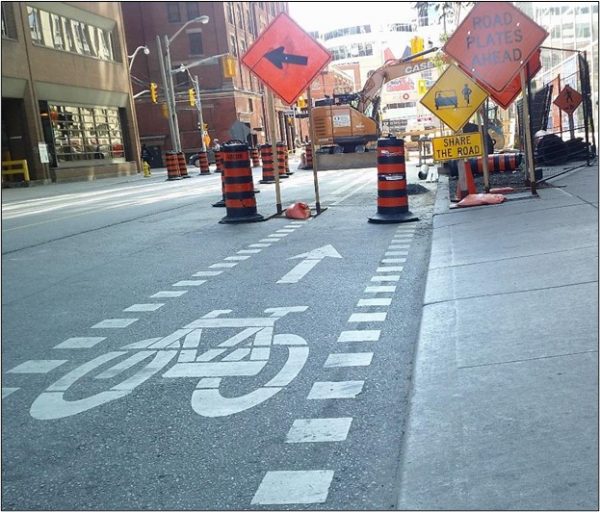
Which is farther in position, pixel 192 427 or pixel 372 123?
pixel 372 123

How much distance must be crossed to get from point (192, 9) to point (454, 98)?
206ft

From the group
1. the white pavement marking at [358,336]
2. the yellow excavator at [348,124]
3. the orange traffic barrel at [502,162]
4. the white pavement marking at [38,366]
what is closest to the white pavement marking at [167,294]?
the white pavement marking at [38,366]

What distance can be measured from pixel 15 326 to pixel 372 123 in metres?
30.7

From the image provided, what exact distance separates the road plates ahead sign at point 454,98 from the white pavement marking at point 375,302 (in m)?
6.50

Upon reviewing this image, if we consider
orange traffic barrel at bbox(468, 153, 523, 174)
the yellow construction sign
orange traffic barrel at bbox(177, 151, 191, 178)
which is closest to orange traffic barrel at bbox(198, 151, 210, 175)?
orange traffic barrel at bbox(177, 151, 191, 178)

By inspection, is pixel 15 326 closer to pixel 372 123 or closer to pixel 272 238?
pixel 272 238

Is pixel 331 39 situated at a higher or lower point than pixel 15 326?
higher

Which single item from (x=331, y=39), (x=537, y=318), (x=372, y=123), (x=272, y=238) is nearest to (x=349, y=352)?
(x=537, y=318)

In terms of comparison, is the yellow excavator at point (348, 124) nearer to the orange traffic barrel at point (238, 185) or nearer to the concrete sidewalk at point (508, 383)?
the orange traffic barrel at point (238, 185)

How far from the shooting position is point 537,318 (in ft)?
15.4

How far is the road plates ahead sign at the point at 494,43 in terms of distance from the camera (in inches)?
448

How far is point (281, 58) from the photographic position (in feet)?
41.5

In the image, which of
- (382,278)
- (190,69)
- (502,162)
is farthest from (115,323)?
(190,69)

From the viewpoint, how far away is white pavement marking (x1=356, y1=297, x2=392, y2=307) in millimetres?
6106
